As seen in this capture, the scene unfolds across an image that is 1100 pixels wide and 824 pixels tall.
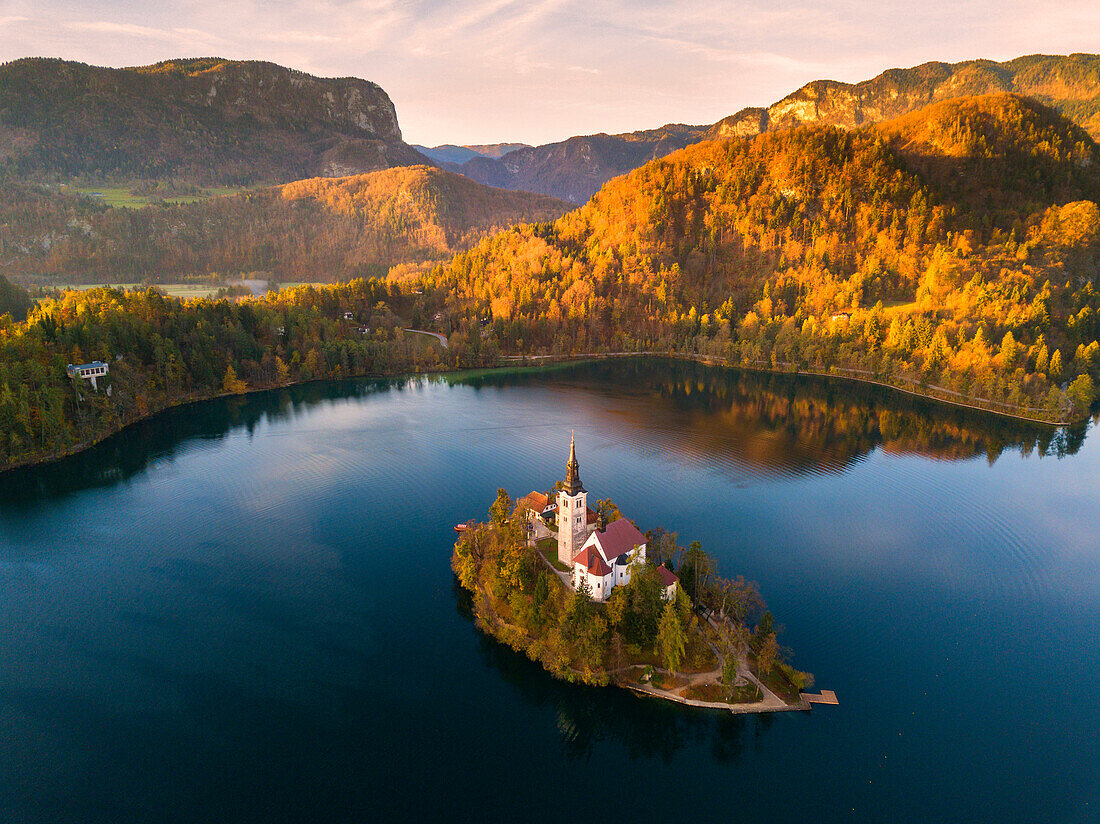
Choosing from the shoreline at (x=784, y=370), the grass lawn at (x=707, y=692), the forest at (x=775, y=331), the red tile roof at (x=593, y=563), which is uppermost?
the forest at (x=775, y=331)

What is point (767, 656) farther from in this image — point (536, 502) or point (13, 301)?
point (13, 301)

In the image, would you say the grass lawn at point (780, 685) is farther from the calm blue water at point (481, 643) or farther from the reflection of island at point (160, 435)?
the reflection of island at point (160, 435)

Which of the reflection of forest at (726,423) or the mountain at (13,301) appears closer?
the reflection of forest at (726,423)

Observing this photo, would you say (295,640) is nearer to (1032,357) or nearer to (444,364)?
(444,364)

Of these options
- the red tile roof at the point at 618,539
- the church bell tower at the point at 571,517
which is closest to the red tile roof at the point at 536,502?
the church bell tower at the point at 571,517

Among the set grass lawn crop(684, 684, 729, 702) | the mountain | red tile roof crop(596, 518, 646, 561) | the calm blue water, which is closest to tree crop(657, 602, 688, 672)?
grass lawn crop(684, 684, 729, 702)

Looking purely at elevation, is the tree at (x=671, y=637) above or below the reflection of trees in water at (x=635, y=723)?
above

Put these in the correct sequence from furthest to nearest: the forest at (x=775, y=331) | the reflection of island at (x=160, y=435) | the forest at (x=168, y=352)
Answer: the forest at (x=775, y=331), the forest at (x=168, y=352), the reflection of island at (x=160, y=435)
